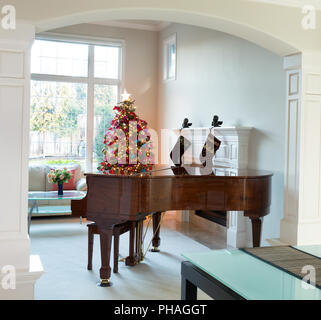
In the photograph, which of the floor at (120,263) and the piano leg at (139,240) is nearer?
the floor at (120,263)

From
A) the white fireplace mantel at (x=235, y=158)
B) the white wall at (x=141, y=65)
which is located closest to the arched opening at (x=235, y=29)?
the white fireplace mantel at (x=235, y=158)

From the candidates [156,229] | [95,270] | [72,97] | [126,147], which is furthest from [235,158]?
[72,97]

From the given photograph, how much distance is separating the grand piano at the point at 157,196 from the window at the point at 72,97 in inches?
164

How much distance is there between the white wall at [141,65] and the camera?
805cm

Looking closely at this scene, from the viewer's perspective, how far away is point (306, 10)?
3908mm

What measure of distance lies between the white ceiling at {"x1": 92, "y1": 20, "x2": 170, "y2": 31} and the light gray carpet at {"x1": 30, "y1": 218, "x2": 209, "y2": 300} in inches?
158

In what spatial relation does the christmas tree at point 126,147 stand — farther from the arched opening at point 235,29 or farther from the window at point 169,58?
the window at point 169,58

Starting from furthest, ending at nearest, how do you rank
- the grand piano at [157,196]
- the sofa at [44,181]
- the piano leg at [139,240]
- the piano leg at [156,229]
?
1. the sofa at [44,181]
2. the piano leg at [156,229]
3. the piano leg at [139,240]
4. the grand piano at [157,196]

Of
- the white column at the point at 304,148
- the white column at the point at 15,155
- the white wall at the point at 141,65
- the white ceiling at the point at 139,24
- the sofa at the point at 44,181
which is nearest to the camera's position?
the white column at the point at 15,155

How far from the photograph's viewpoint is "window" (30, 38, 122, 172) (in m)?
7.61

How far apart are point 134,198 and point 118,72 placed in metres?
4.97

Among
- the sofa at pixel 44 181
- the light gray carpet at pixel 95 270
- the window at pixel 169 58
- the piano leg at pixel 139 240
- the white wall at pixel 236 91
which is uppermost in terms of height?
the window at pixel 169 58

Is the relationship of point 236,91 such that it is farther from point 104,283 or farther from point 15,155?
point 15,155

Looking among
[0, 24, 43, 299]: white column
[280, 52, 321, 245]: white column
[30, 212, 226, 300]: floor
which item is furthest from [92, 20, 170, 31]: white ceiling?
[0, 24, 43, 299]: white column
